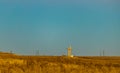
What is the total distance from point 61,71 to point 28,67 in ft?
10.1

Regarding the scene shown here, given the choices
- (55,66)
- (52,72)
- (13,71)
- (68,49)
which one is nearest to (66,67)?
(55,66)

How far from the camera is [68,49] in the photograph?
77.7 m

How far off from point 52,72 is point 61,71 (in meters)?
1.24

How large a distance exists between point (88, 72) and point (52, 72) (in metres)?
3.33

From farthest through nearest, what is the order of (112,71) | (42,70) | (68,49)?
(68,49)
(112,71)
(42,70)

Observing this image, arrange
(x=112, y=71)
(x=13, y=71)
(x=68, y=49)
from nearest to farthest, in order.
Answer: (x=13, y=71), (x=112, y=71), (x=68, y=49)

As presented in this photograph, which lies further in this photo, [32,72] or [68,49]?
[68,49]

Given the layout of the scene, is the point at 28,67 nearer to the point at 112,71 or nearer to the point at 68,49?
the point at 112,71

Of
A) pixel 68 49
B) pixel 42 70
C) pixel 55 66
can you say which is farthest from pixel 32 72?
pixel 68 49

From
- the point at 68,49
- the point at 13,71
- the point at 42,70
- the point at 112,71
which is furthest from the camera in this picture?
the point at 68,49

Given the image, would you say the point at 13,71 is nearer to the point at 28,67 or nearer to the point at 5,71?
the point at 5,71

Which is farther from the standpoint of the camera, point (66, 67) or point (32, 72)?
point (66, 67)

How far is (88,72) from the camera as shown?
3111 centimetres

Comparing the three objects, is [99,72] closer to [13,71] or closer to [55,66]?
[55,66]
